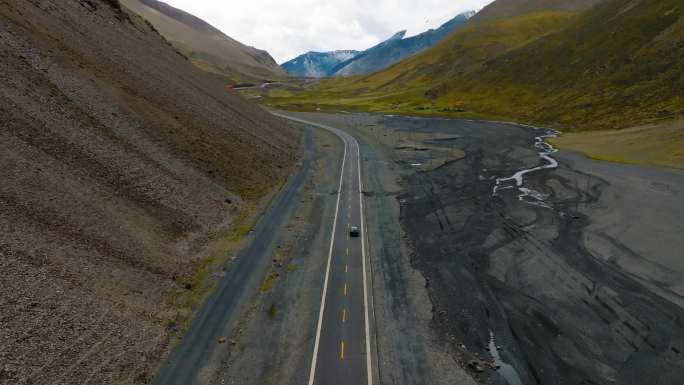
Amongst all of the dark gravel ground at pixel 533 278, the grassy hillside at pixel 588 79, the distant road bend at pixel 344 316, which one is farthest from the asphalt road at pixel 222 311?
the grassy hillside at pixel 588 79

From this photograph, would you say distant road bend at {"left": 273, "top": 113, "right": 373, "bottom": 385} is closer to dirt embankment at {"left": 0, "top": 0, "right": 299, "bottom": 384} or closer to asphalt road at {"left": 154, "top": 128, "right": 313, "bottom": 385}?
asphalt road at {"left": 154, "top": 128, "right": 313, "bottom": 385}

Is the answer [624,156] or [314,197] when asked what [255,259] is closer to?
[314,197]

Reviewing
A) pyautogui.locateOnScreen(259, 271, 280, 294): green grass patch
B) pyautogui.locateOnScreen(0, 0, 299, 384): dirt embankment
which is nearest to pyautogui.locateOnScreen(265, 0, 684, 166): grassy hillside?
pyautogui.locateOnScreen(0, 0, 299, 384): dirt embankment

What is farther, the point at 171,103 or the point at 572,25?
the point at 572,25

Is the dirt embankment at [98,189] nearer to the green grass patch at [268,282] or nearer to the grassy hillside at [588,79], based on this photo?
the green grass patch at [268,282]

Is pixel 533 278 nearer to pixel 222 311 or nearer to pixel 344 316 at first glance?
pixel 344 316

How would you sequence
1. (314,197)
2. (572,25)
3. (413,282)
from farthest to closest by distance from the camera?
1. (572,25)
2. (314,197)
3. (413,282)

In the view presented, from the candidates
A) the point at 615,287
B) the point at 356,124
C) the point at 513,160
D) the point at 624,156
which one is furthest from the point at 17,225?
the point at 356,124

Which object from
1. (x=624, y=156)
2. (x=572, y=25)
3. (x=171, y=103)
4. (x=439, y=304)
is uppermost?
(x=572, y=25)
